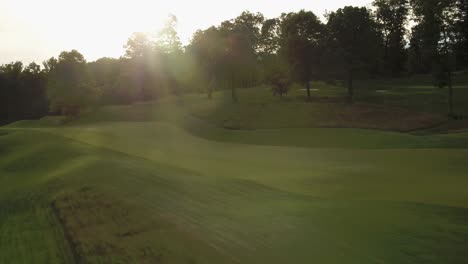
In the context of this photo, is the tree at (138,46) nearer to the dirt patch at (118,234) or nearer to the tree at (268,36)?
the dirt patch at (118,234)

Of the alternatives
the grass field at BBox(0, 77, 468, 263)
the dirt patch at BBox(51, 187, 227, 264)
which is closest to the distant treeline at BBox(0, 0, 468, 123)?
the grass field at BBox(0, 77, 468, 263)

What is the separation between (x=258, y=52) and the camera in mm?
146500

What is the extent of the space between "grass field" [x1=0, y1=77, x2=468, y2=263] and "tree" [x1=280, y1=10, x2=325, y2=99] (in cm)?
2745

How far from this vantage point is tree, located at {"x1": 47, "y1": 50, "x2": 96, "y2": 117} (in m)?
62.6

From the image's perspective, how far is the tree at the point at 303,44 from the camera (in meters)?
60.7

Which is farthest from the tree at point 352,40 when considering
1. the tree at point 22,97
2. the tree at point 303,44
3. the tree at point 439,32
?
the tree at point 22,97

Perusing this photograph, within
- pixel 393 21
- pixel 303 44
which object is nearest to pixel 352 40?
pixel 303 44

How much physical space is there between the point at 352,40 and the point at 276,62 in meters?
17.3

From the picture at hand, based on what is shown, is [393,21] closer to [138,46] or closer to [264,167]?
[138,46]

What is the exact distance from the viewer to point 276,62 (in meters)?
73.0

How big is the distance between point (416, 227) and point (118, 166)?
52.9ft

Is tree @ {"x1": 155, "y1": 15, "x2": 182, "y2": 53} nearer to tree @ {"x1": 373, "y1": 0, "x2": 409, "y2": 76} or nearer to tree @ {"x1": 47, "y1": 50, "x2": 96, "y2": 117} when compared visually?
tree @ {"x1": 47, "y1": 50, "x2": 96, "y2": 117}

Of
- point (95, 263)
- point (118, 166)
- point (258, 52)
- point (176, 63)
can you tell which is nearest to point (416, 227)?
point (95, 263)

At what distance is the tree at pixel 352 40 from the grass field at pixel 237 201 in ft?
82.3
